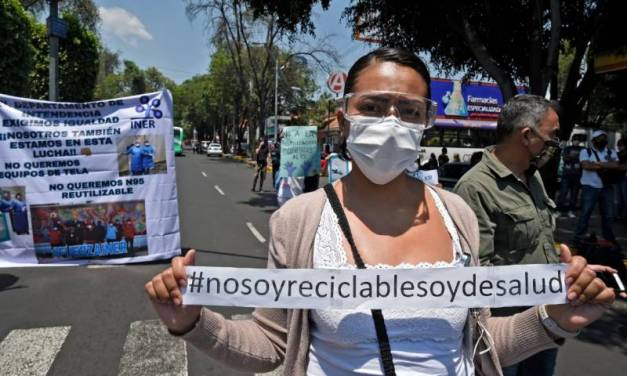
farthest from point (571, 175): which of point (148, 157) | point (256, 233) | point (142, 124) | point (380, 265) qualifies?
point (380, 265)

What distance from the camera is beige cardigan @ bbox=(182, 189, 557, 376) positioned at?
4.61 ft

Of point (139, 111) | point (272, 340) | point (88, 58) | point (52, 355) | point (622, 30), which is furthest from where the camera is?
point (88, 58)

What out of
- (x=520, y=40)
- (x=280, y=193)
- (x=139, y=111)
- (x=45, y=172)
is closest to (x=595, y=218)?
(x=520, y=40)

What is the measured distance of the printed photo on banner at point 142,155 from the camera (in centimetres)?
515

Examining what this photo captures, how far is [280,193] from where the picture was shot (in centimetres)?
845

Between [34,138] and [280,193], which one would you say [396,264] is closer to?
[34,138]

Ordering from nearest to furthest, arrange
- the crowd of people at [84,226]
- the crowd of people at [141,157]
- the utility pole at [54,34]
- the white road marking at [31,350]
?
the white road marking at [31,350], the crowd of people at [84,226], the crowd of people at [141,157], the utility pole at [54,34]

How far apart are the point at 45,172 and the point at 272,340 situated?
397cm

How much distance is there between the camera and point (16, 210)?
4586mm

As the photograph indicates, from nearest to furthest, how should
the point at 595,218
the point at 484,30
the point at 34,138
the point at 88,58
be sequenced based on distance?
1. the point at 34,138
2. the point at 484,30
3. the point at 595,218
4. the point at 88,58

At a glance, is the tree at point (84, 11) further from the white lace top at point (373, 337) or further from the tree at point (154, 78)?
the tree at point (154, 78)

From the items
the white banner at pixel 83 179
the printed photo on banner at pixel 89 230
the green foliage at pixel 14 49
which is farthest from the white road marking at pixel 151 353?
the green foliage at pixel 14 49

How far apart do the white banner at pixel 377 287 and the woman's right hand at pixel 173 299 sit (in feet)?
0.09

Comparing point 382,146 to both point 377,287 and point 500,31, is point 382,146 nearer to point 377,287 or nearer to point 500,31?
point 377,287
